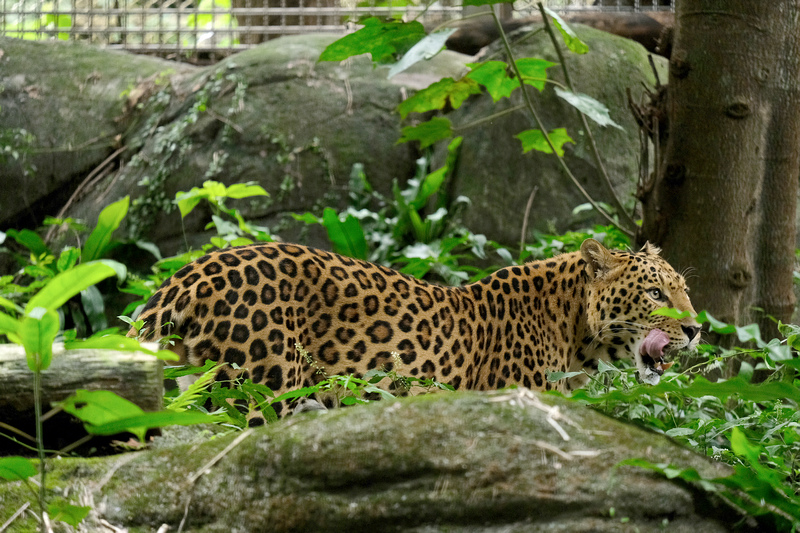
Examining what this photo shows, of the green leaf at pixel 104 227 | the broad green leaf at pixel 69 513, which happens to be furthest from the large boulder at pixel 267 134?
the broad green leaf at pixel 69 513

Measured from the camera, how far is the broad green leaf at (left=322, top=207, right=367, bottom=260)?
743 cm

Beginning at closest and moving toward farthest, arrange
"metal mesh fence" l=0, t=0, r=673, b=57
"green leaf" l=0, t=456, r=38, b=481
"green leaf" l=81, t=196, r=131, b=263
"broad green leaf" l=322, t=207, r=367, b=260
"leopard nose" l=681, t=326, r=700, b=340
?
"green leaf" l=0, t=456, r=38, b=481 → "leopard nose" l=681, t=326, r=700, b=340 → "broad green leaf" l=322, t=207, r=367, b=260 → "green leaf" l=81, t=196, r=131, b=263 → "metal mesh fence" l=0, t=0, r=673, b=57

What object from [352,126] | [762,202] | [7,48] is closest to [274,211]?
[352,126]

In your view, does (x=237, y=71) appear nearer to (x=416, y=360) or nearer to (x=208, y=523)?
(x=416, y=360)

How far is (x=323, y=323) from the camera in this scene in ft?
15.2

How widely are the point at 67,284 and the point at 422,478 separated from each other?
101 cm

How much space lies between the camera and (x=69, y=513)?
1923 millimetres

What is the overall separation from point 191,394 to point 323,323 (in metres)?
1.79

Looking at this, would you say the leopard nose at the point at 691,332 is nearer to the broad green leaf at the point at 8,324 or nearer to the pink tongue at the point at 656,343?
the pink tongue at the point at 656,343

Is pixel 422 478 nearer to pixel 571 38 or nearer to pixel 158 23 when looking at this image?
pixel 571 38

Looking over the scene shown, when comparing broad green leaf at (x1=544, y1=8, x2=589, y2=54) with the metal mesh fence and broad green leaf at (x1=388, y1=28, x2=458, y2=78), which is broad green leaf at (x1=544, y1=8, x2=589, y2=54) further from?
the metal mesh fence

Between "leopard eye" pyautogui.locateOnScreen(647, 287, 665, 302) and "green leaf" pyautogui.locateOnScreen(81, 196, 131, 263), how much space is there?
5.19 meters

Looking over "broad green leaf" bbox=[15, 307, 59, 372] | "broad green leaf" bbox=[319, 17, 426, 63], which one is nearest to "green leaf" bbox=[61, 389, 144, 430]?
"broad green leaf" bbox=[15, 307, 59, 372]

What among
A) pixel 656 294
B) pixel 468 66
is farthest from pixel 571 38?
pixel 656 294
